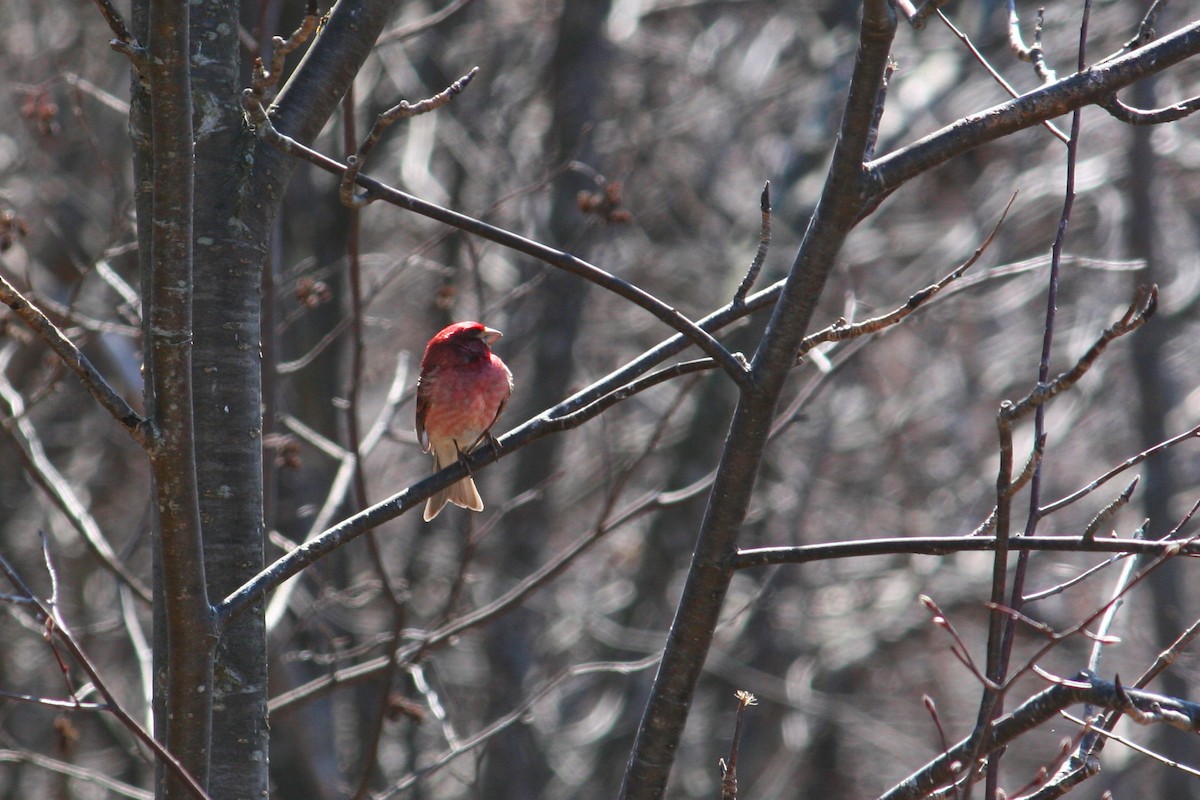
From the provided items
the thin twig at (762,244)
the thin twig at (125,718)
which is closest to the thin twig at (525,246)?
the thin twig at (762,244)

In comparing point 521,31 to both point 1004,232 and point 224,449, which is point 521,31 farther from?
point 224,449

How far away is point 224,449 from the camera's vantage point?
2975 mm

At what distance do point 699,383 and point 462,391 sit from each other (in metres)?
4.81

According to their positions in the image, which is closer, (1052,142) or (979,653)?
(1052,142)

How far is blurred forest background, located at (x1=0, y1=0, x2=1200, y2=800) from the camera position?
984 cm

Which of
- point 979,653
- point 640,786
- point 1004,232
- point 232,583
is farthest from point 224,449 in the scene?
point 979,653

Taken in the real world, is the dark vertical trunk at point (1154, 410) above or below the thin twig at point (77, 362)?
above

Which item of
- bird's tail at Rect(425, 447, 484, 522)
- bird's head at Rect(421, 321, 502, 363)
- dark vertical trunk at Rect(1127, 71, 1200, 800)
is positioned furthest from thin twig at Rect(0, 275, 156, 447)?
dark vertical trunk at Rect(1127, 71, 1200, 800)

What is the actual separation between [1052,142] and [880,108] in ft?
30.0

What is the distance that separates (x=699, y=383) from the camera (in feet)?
32.0

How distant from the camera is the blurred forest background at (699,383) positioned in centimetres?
984

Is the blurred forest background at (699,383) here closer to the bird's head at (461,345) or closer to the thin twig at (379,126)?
the bird's head at (461,345)

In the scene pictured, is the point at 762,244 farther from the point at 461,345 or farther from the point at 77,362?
the point at 461,345

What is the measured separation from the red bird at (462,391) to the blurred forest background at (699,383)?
3776 mm
